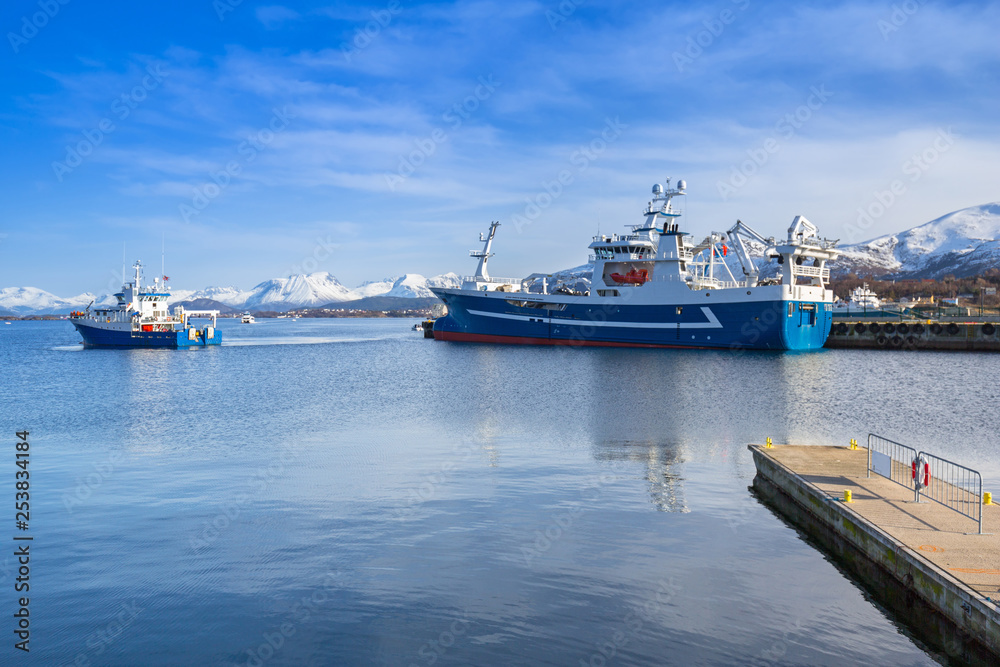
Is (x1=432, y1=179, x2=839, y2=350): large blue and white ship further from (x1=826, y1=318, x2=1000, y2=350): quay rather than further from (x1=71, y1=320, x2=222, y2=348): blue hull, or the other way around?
(x1=71, y1=320, x2=222, y2=348): blue hull

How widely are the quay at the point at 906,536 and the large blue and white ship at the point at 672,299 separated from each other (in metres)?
45.6

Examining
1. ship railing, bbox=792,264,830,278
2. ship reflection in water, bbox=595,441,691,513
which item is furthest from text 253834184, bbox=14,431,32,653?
ship railing, bbox=792,264,830,278

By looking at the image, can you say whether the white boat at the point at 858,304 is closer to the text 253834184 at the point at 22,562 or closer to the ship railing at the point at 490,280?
the ship railing at the point at 490,280

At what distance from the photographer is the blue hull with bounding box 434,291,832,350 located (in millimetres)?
61406

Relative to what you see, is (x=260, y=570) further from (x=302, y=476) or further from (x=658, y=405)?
(x=658, y=405)

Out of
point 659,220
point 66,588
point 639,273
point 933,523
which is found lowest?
point 66,588

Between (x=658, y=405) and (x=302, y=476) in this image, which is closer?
(x=302, y=476)

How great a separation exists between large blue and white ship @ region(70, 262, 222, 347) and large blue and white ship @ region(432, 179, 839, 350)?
33829 mm

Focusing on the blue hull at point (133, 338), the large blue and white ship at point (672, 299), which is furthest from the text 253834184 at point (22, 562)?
the blue hull at point (133, 338)

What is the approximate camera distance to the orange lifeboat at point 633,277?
69562mm

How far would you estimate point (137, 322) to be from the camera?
78.4 m

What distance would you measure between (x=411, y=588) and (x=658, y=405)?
22.7 metres

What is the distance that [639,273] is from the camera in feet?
229

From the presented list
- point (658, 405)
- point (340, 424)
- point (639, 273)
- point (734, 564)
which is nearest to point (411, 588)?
point (734, 564)
